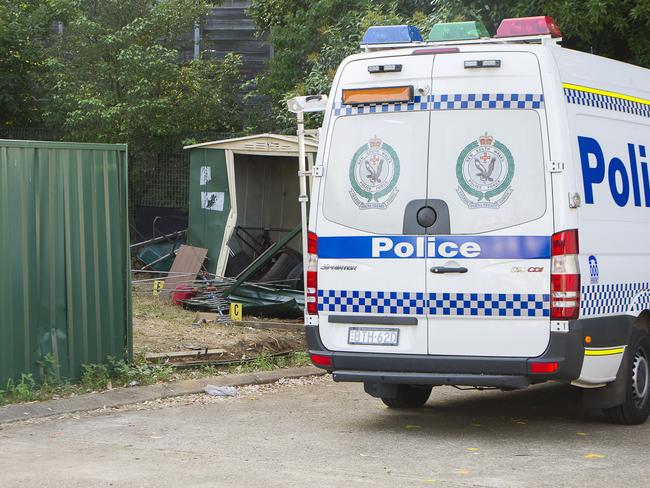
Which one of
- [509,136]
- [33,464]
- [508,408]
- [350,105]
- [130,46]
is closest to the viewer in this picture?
[33,464]

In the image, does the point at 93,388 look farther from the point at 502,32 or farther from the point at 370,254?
the point at 502,32

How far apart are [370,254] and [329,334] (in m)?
0.66

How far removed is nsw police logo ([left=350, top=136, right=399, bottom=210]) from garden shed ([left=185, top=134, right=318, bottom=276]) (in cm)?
670

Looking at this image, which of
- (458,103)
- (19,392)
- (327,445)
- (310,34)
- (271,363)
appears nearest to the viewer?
(327,445)

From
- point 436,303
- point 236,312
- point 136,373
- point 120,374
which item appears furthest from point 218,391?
point 236,312

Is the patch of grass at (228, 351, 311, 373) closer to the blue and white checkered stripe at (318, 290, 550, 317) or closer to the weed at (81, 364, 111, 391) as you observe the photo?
the weed at (81, 364, 111, 391)

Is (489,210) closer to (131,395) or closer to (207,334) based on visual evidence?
(131,395)

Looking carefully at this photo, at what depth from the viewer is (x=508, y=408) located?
942 cm

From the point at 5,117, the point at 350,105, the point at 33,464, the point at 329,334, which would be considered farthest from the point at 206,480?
the point at 5,117

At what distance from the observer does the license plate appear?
26.2 feet

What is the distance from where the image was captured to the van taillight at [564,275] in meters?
7.49

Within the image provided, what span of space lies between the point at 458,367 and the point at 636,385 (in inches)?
62.0

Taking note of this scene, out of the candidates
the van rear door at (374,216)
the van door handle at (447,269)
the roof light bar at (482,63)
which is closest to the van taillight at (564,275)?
the van door handle at (447,269)

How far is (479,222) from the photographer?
25.4ft
